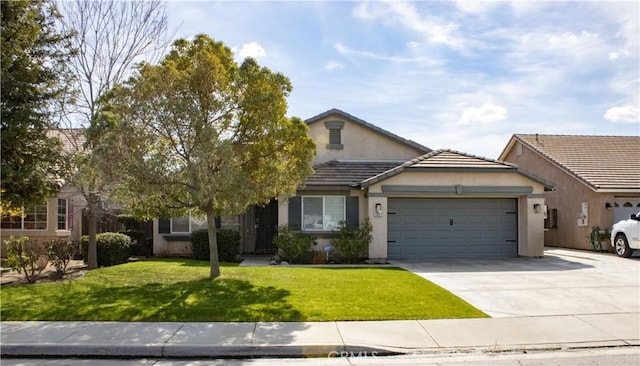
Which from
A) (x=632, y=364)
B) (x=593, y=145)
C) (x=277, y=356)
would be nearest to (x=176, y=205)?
(x=277, y=356)

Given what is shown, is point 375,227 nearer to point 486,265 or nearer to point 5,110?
point 486,265

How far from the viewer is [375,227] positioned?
1681cm

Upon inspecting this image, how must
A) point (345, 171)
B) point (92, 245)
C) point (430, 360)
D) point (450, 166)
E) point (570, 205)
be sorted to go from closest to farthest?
point (430, 360)
point (92, 245)
point (450, 166)
point (345, 171)
point (570, 205)

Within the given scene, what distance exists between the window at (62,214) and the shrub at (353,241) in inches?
420

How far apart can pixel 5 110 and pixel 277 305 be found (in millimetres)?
6975

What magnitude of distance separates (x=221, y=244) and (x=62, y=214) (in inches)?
270

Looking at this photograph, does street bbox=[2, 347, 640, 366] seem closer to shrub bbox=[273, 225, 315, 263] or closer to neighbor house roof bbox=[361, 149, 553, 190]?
shrub bbox=[273, 225, 315, 263]

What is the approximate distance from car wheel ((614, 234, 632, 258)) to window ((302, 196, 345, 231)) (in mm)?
10042

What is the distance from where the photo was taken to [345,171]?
18.8 m

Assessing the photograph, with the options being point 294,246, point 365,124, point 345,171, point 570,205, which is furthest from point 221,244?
point 570,205

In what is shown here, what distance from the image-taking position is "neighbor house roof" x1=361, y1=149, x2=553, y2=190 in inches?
663

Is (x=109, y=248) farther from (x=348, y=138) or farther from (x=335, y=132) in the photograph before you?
(x=348, y=138)

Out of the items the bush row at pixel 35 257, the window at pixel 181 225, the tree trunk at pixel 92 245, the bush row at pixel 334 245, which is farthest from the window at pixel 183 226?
the bush row at pixel 35 257

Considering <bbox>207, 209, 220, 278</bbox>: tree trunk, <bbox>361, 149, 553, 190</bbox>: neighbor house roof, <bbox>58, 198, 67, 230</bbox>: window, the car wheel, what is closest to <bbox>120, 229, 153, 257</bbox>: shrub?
<bbox>58, 198, 67, 230</bbox>: window
